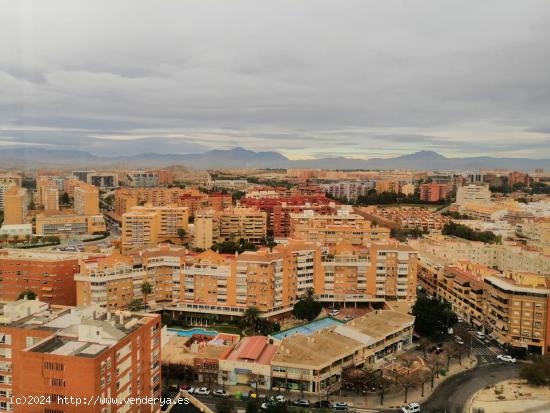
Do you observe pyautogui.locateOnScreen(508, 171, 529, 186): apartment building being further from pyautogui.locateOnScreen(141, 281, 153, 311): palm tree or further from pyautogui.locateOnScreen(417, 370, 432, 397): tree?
pyautogui.locateOnScreen(141, 281, 153, 311): palm tree

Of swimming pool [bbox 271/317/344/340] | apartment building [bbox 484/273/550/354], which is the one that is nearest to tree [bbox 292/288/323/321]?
swimming pool [bbox 271/317/344/340]

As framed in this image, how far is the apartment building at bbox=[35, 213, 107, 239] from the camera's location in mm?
16891

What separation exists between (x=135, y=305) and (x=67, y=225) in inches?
396

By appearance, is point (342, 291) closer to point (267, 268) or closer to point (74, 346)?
point (267, 268)

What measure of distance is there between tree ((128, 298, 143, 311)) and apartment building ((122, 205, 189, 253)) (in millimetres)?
5214

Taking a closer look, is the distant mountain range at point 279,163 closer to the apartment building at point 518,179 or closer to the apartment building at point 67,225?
the apartment building at point 518,179

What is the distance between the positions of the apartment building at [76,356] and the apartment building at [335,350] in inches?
72.0

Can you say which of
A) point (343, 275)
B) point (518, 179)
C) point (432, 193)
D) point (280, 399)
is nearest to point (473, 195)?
point (432, 193)

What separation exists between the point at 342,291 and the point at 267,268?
1662mm

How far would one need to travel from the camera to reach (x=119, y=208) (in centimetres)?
2169

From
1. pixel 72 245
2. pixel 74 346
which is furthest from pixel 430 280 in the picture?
pixel 72 245

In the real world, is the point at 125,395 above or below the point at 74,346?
below

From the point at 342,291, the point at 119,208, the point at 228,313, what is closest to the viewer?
the point at 228,313

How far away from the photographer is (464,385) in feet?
22.2
